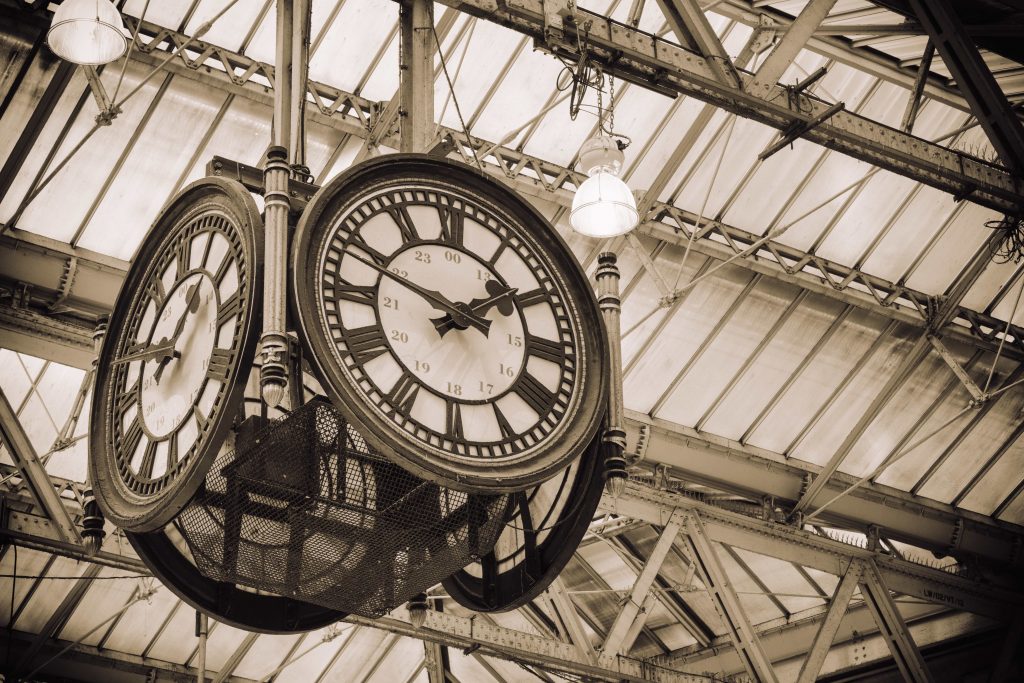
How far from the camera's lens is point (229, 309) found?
496cm

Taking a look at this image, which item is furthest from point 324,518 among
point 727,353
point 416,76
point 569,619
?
point 727,353

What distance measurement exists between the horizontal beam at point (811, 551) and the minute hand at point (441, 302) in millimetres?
10972

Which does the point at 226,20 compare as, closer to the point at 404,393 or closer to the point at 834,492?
the point at 834,492

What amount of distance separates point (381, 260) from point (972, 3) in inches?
290

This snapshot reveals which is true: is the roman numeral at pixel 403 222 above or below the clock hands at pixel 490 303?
above

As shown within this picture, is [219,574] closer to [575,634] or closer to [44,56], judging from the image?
[44,56]

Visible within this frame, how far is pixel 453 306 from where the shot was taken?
5.30 metres

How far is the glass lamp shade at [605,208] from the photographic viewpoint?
9602 mm

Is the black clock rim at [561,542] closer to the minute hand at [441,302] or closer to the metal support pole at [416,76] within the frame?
the minute hand at [441,302]

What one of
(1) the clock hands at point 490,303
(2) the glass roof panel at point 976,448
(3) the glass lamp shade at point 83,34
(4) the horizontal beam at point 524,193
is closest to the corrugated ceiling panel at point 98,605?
(4) the horizontal beam at point 524,193

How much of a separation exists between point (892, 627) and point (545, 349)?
532 inches

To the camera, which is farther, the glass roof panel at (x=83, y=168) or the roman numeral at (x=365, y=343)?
the glass roof panel at (x=83, y=168)

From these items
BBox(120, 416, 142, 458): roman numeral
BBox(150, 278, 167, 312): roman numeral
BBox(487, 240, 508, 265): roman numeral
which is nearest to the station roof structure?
BBox(487, 240, 508, 265): roman numeral

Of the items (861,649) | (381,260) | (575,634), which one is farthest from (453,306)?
(861,649)
